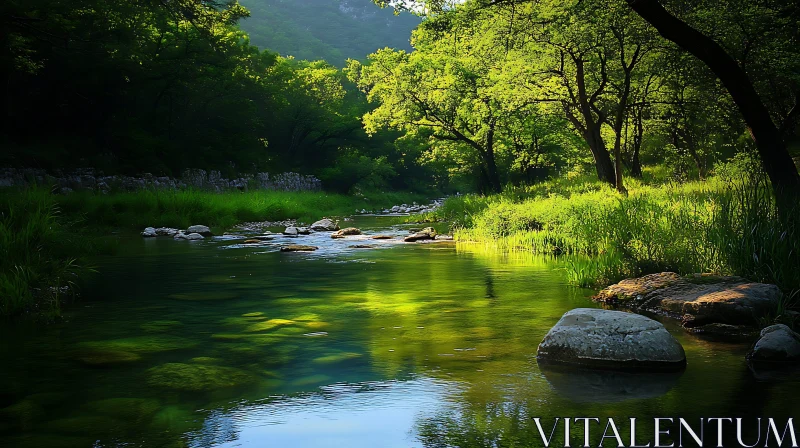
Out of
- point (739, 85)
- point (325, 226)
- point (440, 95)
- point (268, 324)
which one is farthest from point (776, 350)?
point (440, 95)

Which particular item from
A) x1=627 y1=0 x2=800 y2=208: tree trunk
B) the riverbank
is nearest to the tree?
the riverbank

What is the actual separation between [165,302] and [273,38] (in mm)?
114821

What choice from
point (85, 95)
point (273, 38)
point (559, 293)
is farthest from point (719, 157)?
point (273, 38)

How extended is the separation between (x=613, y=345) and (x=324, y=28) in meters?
157

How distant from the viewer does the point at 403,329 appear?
25.7 feet

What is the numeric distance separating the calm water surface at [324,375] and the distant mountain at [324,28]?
104 meters

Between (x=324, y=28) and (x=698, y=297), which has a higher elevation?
(x=324, y=28)

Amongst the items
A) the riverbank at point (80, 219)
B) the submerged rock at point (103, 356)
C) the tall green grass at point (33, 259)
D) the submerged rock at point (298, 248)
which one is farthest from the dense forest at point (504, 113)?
the submerged rock at point (103, 356)

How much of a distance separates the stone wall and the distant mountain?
Answer: 66.4m

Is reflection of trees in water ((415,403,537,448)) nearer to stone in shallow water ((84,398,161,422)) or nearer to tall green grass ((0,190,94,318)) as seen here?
stone in shallow water ((84,398,161,422))

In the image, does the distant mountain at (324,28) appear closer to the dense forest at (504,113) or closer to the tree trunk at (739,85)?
the dense forest at (504,113)

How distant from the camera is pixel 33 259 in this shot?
32.8 ft

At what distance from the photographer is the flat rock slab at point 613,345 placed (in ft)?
19.6

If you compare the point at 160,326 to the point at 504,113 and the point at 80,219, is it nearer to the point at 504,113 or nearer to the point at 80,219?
→ the point at 80,219
